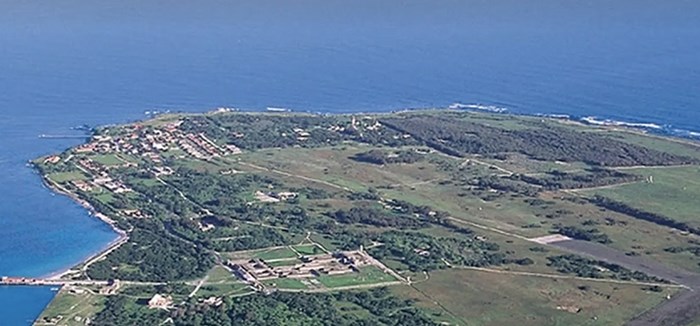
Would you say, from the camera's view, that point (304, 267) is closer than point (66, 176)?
Yes

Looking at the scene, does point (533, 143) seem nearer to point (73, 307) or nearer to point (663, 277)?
point (663, 277)

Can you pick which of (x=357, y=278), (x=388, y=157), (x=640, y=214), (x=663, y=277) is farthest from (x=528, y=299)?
(x=388, y=157)

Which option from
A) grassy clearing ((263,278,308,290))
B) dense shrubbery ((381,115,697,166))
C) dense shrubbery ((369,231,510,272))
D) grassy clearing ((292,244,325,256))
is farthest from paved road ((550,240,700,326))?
dense shrubbery ((381,115,697,166))

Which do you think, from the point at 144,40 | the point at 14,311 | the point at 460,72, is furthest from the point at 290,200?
the point at 144,40

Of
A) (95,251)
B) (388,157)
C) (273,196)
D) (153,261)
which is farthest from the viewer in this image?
(388,157)

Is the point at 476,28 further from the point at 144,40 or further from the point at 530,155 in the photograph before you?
the point at 530,155
